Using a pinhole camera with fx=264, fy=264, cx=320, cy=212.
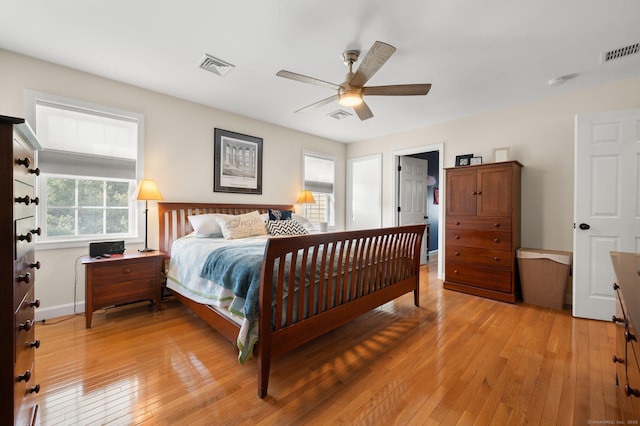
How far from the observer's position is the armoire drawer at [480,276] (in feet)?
10.6

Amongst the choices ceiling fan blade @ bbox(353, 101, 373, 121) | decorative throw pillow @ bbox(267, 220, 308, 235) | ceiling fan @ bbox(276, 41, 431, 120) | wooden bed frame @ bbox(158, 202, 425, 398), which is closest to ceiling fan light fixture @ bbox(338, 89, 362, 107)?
ceiling fan @ bbox(276, 41, 431, 120)

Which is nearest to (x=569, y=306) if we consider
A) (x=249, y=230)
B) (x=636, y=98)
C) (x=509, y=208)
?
(x=509, y=208)

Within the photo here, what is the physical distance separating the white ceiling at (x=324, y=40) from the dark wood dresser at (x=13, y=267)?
5.08ft

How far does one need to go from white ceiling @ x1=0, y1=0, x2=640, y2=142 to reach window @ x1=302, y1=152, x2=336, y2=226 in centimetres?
192

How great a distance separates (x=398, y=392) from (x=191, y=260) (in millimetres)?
2077

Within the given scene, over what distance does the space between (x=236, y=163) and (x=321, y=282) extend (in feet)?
9.02

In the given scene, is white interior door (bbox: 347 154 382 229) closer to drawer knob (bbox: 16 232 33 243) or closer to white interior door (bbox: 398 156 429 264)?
white interior door (bbox: 398 156 429 264)

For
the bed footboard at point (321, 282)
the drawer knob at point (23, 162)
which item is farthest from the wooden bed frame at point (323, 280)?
the drawer knob at point (23, 162)

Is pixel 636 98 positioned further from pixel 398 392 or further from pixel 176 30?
pixel 176 30

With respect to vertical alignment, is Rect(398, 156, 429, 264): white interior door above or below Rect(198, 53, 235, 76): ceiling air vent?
below

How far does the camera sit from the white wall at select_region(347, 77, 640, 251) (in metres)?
3.04

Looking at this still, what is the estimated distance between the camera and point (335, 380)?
1.74 m

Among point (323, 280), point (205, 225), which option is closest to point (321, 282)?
point (323, 280)

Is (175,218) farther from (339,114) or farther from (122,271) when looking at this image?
(339,114)
